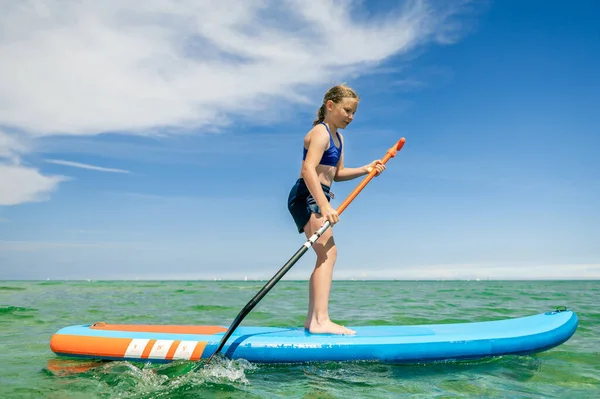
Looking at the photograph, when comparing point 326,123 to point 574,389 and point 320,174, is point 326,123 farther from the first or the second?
point 574,389

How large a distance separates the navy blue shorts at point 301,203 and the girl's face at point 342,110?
621mm

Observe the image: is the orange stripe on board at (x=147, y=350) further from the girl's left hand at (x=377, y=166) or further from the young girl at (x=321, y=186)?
the girl's left hand at (x=377, y=166)

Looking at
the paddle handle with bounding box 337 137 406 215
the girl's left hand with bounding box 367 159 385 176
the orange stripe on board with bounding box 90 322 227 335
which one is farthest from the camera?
the girl's left hand with bounding box 367 159 385 176

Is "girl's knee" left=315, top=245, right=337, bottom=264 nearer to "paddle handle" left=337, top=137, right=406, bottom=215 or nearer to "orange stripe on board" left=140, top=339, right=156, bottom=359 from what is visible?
"paddle handle" left=337, top=137, right=406, bottom=215

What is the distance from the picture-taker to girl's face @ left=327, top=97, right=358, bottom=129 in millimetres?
4309

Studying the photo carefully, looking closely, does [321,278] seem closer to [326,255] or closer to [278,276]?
[326,255]

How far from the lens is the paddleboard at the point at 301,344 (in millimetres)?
4000

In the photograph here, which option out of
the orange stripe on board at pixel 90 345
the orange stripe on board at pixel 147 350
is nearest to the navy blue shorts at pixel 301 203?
the orange stripe on board at pixel 147 350

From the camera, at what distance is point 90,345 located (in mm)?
4246

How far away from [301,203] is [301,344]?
1.24 metres

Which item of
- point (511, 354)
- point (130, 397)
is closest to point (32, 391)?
point (130, 397)

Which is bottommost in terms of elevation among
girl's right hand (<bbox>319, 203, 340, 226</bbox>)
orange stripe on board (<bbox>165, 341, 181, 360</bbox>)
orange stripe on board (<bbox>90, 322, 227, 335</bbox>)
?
orange stripe on board (<bbox>165, 341, 181, 360</bbox>)

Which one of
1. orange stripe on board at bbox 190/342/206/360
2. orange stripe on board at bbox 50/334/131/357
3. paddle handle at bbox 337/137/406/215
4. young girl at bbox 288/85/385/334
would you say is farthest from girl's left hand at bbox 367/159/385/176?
orange stripe on board at bbox 50/334/131/357

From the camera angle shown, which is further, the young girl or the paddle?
the young girl
